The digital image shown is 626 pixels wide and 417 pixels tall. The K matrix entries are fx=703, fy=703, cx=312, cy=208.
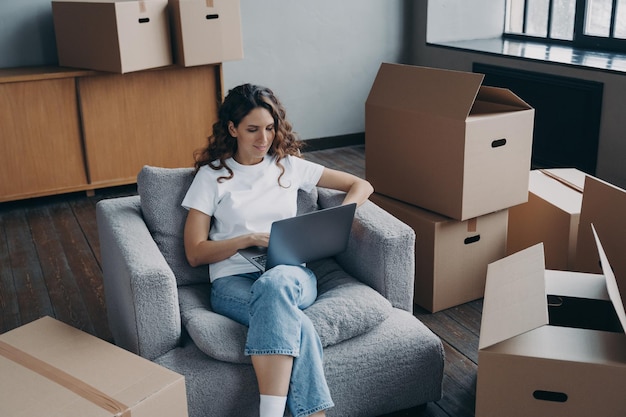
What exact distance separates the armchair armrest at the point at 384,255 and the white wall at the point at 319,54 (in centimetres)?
272

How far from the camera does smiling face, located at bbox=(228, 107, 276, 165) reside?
6.97 ft

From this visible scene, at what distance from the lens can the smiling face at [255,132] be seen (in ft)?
6.97

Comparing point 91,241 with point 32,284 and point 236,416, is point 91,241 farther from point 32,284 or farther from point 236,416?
point 236,416

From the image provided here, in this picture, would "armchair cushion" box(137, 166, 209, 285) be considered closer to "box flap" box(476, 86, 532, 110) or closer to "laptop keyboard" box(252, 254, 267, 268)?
"laptop keyboard" box(252, 254, 267, 268)

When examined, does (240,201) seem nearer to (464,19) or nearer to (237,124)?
(237,124)

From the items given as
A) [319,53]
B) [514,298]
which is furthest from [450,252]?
[319,53]

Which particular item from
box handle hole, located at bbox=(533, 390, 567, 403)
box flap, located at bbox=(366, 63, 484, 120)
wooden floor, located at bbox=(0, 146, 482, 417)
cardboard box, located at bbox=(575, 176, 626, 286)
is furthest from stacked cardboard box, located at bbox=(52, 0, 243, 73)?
box handle hole, located at bbox=(533, 390, 567, 403)

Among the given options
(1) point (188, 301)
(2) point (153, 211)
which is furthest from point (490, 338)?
(2) point (153, 211)

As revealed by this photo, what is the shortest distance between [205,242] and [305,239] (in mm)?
311

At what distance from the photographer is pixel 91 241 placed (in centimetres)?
348

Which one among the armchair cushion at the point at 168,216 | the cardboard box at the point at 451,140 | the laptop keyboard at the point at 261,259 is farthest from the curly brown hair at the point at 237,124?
the cardboard box at the point at 451,140

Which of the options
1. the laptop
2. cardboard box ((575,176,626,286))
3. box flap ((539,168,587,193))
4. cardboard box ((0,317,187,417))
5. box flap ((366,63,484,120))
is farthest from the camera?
box flap ((539,168,587,193))

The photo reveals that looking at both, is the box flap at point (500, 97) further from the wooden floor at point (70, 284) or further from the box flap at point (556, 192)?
the wooden floor at point (70, 284)

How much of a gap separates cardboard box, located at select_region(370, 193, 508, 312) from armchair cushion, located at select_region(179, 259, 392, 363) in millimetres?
539
